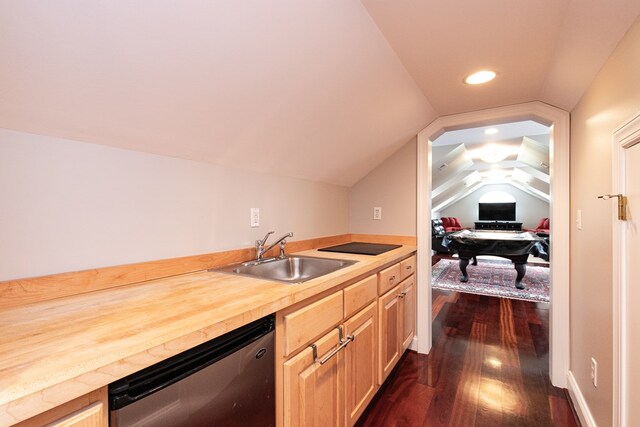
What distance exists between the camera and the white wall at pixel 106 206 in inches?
36.4

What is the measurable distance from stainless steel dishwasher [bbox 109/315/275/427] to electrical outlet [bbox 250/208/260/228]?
865 millimetres

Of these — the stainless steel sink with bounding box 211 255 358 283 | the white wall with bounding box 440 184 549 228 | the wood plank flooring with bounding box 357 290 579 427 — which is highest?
the white wall with bounding box 440 184 549 228

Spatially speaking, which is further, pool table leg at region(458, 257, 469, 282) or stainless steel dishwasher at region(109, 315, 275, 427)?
pool table leg at region(458, 257, 469, 282)

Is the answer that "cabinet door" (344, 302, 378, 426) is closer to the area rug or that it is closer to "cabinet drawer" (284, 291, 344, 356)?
"cabinet drawer" (284, 291, 344, 356)

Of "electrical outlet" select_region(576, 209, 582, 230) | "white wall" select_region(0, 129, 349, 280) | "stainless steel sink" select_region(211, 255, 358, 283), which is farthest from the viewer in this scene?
"electrical outlet" select_region(576, 209, 582, 230)

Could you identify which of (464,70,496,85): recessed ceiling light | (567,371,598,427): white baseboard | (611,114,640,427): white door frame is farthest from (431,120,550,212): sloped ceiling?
(567,371,598,427): white baseboard

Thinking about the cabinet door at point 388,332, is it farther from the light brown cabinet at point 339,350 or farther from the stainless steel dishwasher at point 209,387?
the stainless steel dishwasher at point 209,387

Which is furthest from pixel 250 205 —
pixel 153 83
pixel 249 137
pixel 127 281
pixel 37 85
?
pixel 37 85

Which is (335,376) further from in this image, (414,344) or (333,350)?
(414,344)

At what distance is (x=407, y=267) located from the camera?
229 cm

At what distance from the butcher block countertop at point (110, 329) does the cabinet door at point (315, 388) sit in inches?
9.6

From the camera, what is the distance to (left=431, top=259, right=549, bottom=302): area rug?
13.4 feet

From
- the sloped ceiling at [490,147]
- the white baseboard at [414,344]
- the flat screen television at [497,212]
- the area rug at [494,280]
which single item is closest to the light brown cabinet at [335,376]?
the white baseboard at [414,344]

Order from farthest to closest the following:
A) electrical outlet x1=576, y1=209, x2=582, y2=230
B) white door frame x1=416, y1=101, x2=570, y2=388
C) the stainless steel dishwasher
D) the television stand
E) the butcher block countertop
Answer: the television stand, white door frame x1=416, y1=101, x2=570, y2=388, electrical outlet x1=576, y1=209, x2=582, y2=230, the stainless steel dishwasher, the butcher block countertop
